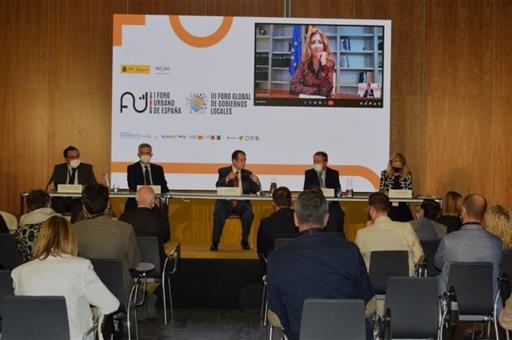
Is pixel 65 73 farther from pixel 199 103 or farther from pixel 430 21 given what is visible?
pixel 430 21

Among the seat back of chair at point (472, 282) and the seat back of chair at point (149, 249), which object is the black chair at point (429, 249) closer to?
the seat back of chair at point (472, 282)

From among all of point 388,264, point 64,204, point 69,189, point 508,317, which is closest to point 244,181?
point 69,189

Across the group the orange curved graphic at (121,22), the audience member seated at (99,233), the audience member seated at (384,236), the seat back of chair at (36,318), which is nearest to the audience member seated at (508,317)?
the audience member seated at (384,236)

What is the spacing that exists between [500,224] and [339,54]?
5.28 m

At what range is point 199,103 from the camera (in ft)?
37.9

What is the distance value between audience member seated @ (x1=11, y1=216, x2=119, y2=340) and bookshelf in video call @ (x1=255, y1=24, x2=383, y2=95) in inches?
289

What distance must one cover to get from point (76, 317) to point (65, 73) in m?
8.15

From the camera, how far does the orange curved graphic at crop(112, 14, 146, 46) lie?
11.5 metres

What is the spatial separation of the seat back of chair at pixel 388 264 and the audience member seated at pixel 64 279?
229cm

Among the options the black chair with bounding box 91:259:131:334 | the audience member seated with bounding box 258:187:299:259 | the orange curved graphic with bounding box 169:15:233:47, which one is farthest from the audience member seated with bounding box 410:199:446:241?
the orange curved graphic with bounding box 169:15:233:47

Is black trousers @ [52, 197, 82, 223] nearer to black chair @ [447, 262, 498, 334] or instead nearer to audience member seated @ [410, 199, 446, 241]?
audience member seated @ [410, 199, 446, 241]

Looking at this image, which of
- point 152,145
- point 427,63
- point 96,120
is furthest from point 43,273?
point 427,63

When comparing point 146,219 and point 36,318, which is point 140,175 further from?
point 36,318

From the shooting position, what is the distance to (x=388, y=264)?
6.12 metres
